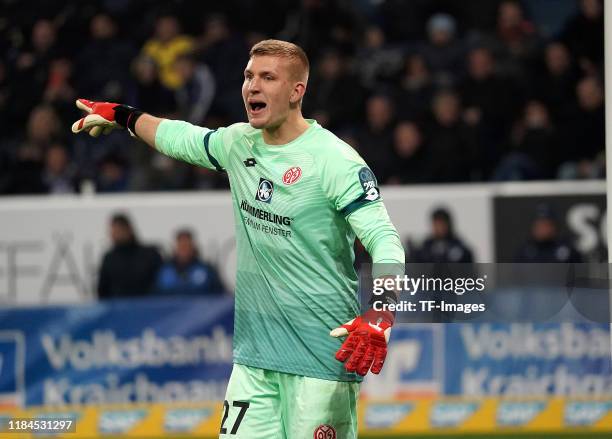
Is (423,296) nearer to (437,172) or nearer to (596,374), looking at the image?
(596,374)

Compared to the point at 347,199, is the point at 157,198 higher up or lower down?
higher up

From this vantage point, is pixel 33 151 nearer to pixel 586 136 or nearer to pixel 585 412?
pixel 586 136

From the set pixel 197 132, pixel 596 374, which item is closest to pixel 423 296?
pixel 197 132

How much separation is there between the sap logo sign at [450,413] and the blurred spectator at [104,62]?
18.4ft

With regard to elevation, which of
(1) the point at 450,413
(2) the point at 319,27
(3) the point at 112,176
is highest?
(2) the point at 319,27

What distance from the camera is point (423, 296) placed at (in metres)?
6.11

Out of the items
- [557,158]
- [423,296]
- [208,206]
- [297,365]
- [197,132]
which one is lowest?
[297,365]

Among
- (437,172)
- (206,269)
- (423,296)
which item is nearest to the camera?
(423,296)

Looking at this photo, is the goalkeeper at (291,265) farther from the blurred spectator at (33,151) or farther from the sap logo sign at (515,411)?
the blurred spectator at (33,151)

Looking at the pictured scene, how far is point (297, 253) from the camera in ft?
18.7

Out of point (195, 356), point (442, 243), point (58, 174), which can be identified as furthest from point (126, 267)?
point (442, 243)

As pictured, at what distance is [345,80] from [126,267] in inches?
143

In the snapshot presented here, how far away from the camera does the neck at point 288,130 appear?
5.81 metres

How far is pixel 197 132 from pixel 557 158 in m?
6.89
